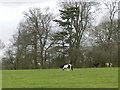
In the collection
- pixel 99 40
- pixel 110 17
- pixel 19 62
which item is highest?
pixel 110 17

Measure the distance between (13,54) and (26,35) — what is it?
3787mm

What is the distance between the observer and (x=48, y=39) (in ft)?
145

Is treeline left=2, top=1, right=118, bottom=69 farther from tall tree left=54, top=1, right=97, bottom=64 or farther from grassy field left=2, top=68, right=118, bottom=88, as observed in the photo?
grassy field left=2, top=68, right=118, bottom=88

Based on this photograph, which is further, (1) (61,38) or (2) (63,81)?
(1) (61,38)

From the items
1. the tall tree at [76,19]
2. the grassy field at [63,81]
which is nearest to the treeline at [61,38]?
the tall tree at [76,19]

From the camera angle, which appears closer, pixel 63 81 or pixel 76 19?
pixel 63 81

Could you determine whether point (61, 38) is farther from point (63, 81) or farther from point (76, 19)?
point (63, 81)

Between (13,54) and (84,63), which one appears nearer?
(84,63)

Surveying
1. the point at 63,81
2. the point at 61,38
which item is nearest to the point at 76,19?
the point at 61,38

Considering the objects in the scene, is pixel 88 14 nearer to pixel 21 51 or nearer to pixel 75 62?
pixel 75 62

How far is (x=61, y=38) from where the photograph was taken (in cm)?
4316

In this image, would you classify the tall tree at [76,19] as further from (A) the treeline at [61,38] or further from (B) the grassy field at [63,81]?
(B) the grassy field at [63,81]

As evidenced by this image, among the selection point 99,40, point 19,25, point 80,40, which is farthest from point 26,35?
point 99,40

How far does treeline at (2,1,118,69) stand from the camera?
41938 millimetres
